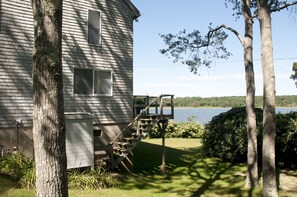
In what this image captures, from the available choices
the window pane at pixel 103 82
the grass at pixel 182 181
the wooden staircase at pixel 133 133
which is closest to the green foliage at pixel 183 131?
the grass at pixel 182 181

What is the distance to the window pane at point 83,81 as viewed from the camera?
16062 mm

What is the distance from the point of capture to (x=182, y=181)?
48.5ft

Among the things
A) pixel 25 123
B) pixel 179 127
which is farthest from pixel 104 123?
pixel 179 127

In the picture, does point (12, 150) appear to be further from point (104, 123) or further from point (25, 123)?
point (104, 123)

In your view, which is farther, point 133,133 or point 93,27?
point 133,133

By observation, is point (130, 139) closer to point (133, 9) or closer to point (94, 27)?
point (94, 27)

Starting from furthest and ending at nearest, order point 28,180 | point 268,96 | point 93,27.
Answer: point 93,27 < point 28,180 < point 268,96

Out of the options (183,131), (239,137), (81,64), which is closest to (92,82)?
(81,64)

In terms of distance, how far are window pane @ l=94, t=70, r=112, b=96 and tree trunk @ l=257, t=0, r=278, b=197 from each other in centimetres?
905

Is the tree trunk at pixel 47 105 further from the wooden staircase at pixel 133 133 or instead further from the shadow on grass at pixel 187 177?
the wooden staircase at pixel 133 133

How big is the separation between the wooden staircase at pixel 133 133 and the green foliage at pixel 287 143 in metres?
5.77

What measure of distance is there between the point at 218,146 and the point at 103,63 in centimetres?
880

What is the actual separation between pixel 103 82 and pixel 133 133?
312cm

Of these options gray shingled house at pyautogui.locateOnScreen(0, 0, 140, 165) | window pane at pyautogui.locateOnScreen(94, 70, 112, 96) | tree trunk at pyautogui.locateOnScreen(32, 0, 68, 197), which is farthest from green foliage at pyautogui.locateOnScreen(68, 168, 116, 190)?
tree trunk at pyautogui.locateOnScreen(32, 0, 68, 197)
